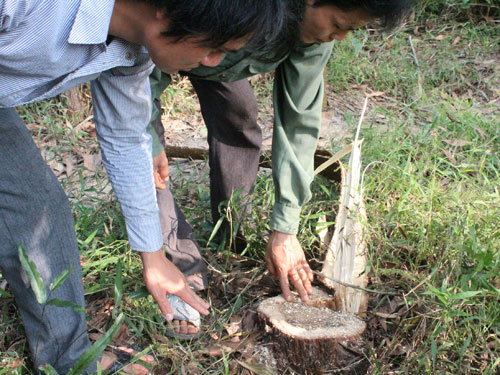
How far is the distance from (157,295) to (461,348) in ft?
3.32

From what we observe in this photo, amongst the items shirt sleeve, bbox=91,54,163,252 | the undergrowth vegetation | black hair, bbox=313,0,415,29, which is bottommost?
the undergrowth vegetation

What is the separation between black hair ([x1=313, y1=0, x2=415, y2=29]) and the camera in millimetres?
1445

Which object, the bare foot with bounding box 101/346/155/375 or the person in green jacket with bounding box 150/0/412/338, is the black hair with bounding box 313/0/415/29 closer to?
the person in green jacket with bounding box 150/0/412/338

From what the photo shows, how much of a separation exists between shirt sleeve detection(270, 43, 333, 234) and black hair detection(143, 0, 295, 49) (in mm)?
626

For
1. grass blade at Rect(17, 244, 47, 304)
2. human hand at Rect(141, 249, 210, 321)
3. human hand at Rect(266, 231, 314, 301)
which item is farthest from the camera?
human hand at Rect(266, 231, 314, 301)

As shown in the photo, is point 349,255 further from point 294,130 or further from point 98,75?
point 98,75

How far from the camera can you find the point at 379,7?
145 centimetres

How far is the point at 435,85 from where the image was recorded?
13.3 ft

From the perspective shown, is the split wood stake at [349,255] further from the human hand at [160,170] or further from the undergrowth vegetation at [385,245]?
the human hand at [160,170]

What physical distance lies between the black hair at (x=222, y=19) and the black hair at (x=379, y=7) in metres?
0.33

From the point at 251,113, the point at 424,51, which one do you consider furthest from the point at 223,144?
the point at 424,51

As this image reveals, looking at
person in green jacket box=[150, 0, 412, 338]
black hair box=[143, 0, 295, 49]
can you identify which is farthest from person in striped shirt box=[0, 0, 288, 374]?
person in green jacket box=[150, 0, 412, 338]

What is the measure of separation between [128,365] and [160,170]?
30.5 inches

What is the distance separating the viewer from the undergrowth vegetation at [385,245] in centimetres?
180
